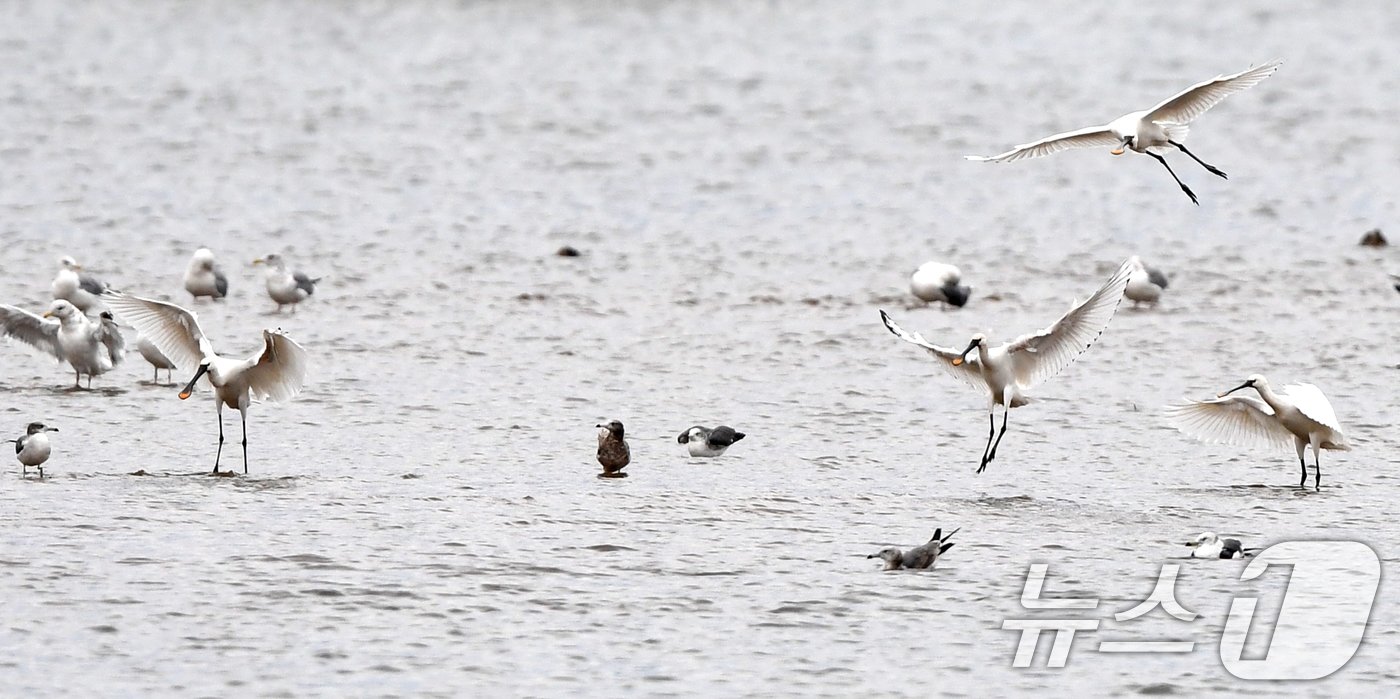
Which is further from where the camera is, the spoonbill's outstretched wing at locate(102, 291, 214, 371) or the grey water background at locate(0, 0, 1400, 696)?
the spoonbill's outstretched wing at locate(102, 291, 214, 371)

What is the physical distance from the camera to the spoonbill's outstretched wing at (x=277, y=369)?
1314 centimetres

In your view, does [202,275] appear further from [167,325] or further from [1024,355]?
[1024,355]

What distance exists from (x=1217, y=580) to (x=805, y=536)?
224 cm

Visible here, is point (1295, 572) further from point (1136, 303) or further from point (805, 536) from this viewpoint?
point (1136, 303)

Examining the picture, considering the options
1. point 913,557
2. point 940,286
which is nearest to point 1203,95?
point 913,557

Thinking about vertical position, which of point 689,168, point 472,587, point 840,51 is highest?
point 840,51

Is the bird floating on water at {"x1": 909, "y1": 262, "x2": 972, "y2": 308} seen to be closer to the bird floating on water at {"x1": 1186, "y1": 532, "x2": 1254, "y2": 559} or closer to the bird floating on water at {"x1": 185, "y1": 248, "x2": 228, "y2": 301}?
the bird floating on water at {"x1": 185, "y1": 248, "x2": 228, "y2": 301}

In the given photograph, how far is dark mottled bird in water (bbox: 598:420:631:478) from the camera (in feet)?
43.2

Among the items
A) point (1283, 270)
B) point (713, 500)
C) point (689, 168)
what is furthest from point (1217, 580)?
point (689, 168)

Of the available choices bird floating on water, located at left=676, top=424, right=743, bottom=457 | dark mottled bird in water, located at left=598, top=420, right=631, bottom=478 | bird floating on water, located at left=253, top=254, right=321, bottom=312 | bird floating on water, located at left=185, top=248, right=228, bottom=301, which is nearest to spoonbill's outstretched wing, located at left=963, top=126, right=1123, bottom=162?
bird floating on water, located at left=676, top=424, right=743, bottom=457

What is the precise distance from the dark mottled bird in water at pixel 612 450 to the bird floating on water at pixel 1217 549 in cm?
370

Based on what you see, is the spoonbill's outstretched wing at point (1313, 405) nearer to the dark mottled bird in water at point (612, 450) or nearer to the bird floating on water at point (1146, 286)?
the dark mottled bird in water at point (612, 450)

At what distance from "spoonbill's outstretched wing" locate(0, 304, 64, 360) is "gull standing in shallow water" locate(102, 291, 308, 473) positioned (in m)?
2.40

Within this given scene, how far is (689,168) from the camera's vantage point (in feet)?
98.2
